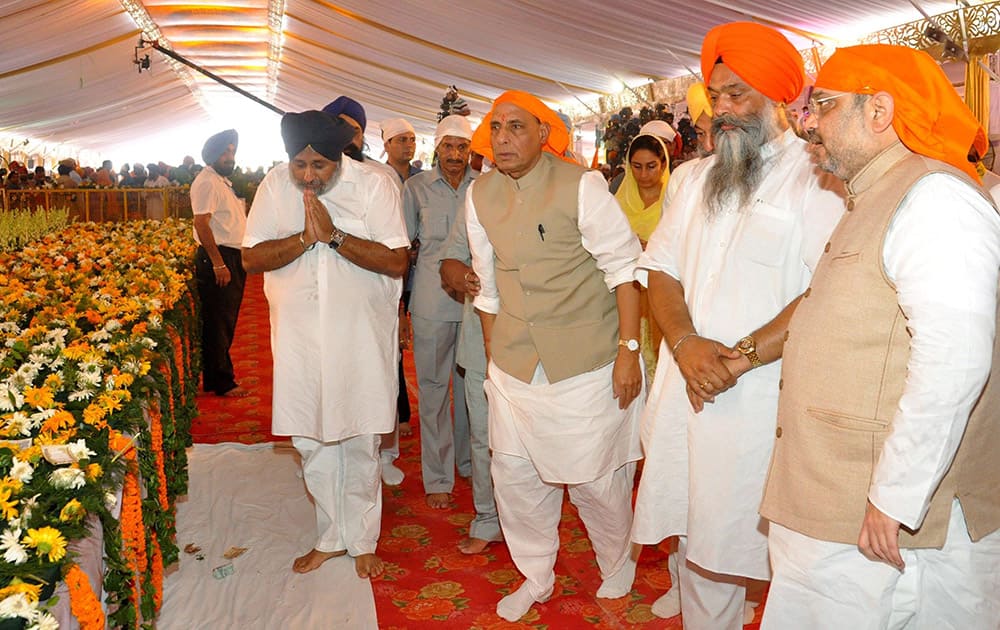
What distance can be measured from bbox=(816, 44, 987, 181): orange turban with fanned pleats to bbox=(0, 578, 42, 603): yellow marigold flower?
1684mm

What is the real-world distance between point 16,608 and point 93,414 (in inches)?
38.2

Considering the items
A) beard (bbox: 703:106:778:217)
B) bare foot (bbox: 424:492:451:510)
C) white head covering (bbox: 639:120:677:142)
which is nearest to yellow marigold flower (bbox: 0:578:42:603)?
beard (bbox: 703:106:778:217)

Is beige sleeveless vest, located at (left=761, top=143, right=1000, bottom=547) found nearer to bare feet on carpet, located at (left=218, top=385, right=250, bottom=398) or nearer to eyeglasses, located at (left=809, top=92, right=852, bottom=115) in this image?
eyeglasses, located at (left=809, top=92, right=852, bottom=115)

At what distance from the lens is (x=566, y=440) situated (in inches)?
124

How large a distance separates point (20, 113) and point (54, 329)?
63.7 feet

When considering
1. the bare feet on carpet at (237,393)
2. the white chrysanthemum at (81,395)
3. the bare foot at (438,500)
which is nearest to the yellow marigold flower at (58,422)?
the white chrysanthemum at (81,395)

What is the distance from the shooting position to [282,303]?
3.58 meters

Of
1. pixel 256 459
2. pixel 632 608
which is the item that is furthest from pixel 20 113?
pixel 632 608

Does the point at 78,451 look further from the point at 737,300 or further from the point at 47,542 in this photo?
the point at 737,300

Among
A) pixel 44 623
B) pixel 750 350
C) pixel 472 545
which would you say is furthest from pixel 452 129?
pixel 44 623

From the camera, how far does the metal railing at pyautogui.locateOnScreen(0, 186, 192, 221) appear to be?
503 inches

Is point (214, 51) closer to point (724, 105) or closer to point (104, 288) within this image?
point (104, 288)

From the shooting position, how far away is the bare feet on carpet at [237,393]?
6676 mm

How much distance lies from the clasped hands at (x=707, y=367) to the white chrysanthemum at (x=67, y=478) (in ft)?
4.93
